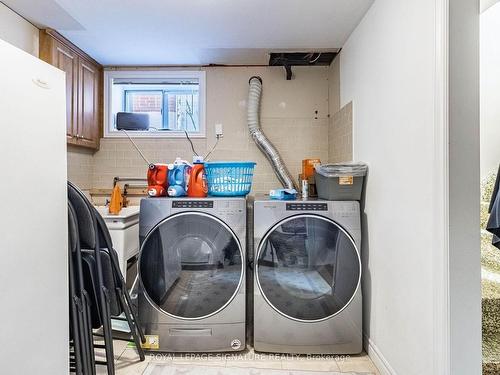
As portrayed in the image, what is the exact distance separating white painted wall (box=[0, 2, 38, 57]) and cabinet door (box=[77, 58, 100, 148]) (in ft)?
1.55

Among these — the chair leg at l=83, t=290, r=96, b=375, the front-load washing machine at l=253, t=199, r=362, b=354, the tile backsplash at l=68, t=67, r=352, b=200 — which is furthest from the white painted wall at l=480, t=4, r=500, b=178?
the chair leg at l=83, t=290, r=96, b=375

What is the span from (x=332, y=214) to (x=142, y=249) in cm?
121

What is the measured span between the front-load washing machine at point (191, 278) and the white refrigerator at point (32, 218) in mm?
631

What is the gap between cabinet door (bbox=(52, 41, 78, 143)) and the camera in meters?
2.43

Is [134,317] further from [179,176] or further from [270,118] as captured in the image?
[270,118]

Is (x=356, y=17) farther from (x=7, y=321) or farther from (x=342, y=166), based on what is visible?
(x=7, y=321)

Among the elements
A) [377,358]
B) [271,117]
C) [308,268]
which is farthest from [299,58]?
[377,358]

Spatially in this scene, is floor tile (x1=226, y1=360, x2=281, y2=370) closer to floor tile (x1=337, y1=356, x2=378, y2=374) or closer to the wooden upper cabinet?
floor tile (x1=337, y1=356, x2=378, y2=374)

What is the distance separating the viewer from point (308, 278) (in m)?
1.95

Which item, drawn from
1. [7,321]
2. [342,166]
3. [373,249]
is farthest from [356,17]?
[7,321]

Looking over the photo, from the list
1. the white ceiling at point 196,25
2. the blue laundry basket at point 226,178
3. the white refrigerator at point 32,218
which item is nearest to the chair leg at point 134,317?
the white refrigerator at point 32,218

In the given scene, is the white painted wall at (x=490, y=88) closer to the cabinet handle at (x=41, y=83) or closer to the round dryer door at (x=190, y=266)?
the round dryer door at (x=190, y=266)

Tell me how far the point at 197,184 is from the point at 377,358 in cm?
153

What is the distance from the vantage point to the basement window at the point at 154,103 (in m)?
3.08
